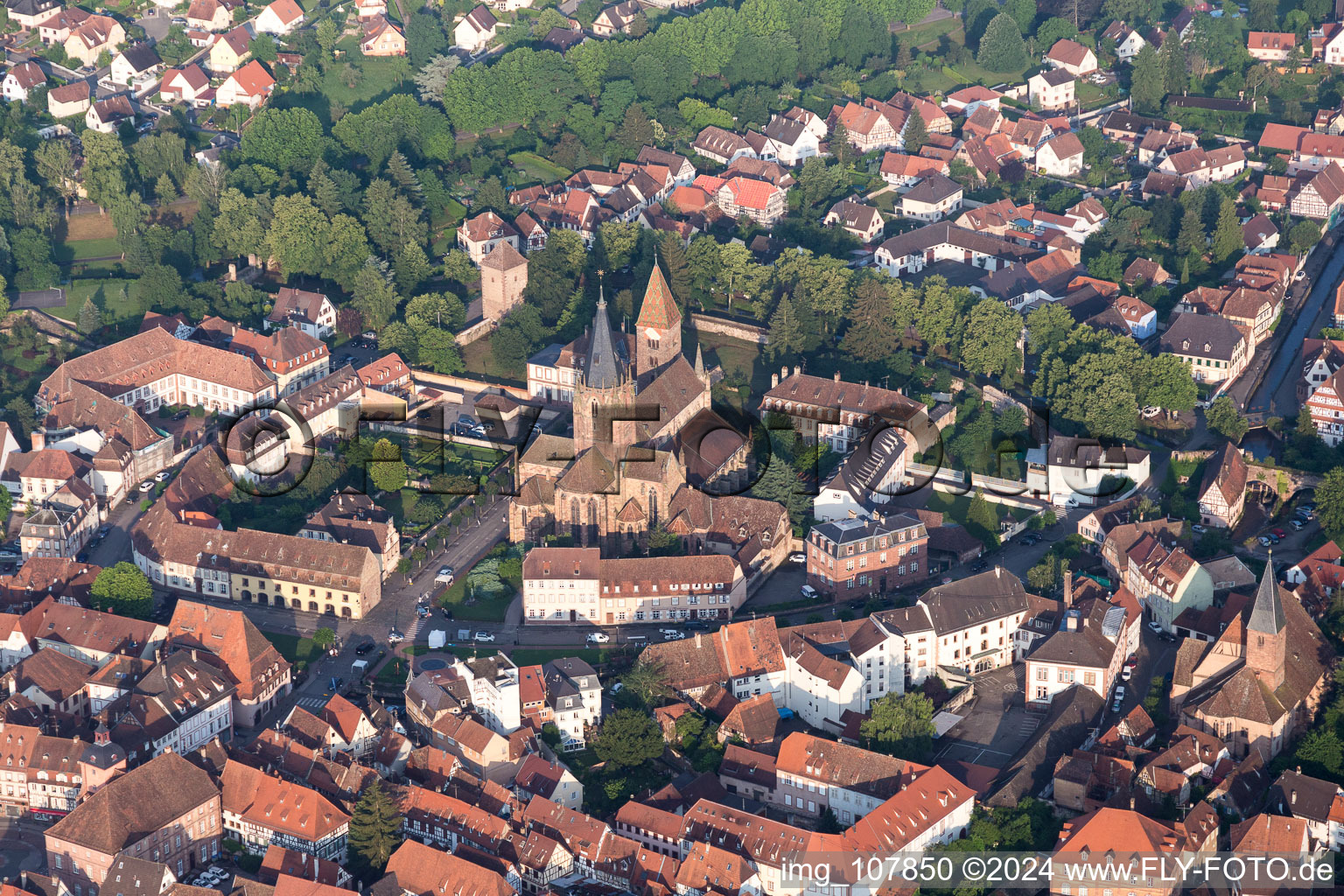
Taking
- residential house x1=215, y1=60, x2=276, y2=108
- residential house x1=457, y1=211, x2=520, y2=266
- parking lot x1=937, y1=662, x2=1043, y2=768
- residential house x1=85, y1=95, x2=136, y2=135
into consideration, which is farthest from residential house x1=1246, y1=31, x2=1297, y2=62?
residential house x1=85, y1=95, x2=136, y2=135

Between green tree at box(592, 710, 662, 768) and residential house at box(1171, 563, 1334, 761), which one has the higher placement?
residential house at box(1171, 563, 1334, 761)

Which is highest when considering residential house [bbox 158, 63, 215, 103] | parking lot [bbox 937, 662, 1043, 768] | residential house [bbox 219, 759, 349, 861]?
residential house [bbox 158, 63, 215, 103]

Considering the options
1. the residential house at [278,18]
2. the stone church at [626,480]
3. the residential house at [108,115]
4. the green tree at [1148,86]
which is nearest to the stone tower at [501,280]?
the stone church at [626,480]

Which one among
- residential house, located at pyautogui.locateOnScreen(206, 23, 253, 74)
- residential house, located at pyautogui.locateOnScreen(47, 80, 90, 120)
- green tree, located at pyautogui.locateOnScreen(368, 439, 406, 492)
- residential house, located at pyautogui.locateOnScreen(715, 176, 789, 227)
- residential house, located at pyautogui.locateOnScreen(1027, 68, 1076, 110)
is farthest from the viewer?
residential house, located at pyautogui.locateOnScreen(1027, 68, 1076, 110)

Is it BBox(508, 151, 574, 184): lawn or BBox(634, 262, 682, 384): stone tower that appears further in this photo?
BBox(508, 151, 574, 184): lawn

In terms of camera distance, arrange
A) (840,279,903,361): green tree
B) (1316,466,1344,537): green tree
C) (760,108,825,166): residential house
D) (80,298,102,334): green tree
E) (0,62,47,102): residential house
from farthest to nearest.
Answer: (760,108,825,166): residential house
(0,62,47,102): residential house
(80,298,102,334): green tree
(840,279,903,361): green tree
(1316,466,1344,537): green tree

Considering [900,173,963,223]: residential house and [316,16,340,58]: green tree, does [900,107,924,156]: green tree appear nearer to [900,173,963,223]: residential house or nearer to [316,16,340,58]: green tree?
[900,173,963,223]: residential house

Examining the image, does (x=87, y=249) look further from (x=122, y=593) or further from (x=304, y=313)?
(x=122, y=593)
